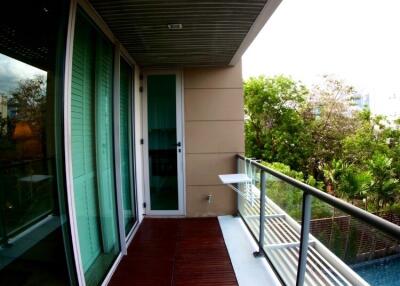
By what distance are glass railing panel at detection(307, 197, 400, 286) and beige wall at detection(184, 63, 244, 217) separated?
8.41 ft

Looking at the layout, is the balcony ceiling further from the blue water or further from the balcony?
the blue water

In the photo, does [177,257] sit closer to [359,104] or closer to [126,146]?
[126,146]

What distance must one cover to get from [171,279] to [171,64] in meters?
2.78

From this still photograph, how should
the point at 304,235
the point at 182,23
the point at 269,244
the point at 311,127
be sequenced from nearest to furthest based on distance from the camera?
the point at 304,235
the point at 182,23
the point at 269,244
the point at 311,127

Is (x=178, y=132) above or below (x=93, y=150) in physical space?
above

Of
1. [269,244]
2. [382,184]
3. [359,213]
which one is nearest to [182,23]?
[359,213]

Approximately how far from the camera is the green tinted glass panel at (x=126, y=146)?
3.38 metres

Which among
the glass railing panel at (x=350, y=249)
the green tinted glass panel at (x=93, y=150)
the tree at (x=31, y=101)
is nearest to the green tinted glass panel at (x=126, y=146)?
the green tinted glass panel at (x=93, y=150)

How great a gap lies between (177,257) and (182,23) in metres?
2.36

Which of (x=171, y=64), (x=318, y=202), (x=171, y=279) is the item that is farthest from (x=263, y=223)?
(x=171, y=64)

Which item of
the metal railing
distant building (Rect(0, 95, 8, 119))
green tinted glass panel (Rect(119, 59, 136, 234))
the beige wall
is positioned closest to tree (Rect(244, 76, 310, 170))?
the beige wall

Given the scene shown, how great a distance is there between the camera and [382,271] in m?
1.20

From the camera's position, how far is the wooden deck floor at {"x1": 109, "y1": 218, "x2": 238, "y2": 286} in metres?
2.65

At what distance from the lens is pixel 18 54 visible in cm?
129
